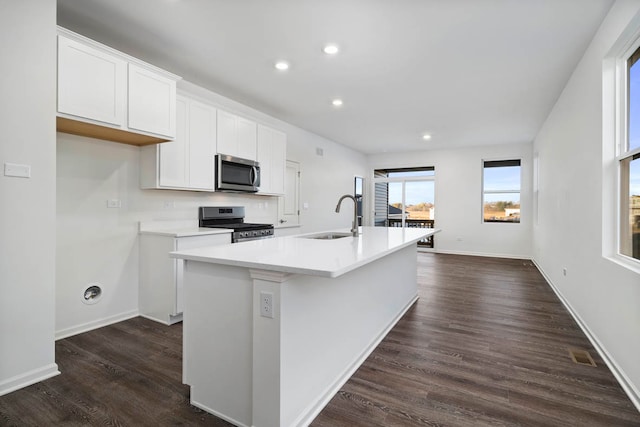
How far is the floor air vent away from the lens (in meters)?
2.34

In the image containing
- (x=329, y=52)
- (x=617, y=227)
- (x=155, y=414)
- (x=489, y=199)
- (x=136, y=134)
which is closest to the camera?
(x=155, y=414)

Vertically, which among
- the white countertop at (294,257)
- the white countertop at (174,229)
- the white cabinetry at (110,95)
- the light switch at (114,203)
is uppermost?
the white cabinetry at (110,95)

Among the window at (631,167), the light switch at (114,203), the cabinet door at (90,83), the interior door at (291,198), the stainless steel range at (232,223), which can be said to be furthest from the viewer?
the interior door at (291,198)

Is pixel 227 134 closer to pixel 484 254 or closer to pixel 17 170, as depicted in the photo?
pixel 17 170

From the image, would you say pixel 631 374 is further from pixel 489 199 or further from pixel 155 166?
pixel 489 199

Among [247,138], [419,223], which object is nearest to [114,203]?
[247,138]

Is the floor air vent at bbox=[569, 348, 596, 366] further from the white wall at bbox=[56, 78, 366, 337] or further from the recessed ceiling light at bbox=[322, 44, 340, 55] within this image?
the white wall at bbox=[56, 78, 366, 337]

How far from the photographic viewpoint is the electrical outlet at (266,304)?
1.51 metres

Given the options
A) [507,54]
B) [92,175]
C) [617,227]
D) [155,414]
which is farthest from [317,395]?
[507,54]

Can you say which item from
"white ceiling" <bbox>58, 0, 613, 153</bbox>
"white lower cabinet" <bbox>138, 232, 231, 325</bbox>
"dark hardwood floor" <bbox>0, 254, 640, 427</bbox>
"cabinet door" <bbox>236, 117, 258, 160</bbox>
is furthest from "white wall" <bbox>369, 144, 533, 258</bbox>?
"white lower cabinet" <bbox>138, 232, 231, 325</bbox>

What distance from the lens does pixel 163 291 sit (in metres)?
3.14

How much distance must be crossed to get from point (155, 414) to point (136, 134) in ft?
7.30

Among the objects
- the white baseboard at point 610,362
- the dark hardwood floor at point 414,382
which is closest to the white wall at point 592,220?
the white baseboard at point 610,362

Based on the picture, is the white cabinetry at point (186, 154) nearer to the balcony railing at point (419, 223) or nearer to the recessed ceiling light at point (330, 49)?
the recessed ceiling light at point (330, 49)
